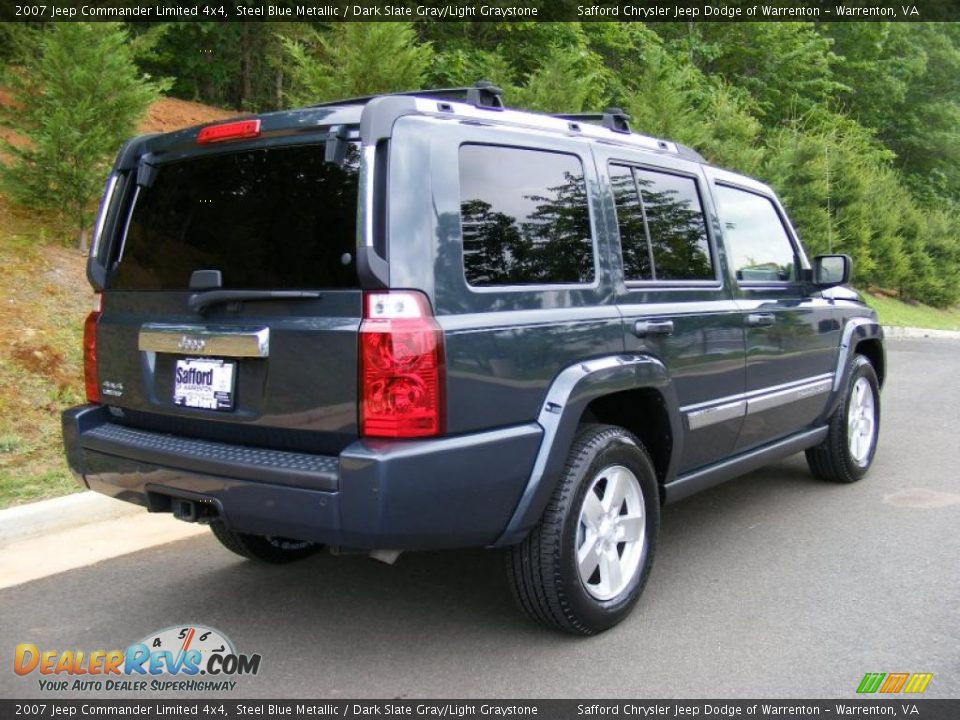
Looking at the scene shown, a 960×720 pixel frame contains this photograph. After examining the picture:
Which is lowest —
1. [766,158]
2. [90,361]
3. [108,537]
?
[108,537]

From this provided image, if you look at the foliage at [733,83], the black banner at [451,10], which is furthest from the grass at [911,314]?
the black banner at [451,10]

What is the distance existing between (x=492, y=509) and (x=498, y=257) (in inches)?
34.8

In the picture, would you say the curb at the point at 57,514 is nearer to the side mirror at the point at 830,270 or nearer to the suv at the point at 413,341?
the suv at the point at 413,341

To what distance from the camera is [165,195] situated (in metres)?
3.41

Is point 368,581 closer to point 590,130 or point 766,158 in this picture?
point 590,130

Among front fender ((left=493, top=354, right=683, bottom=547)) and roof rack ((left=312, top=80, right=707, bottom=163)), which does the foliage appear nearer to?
roof rack ((left=312, top=80, right=707, bottom=163))

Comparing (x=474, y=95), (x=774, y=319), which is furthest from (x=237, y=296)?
(x=774, y=319)

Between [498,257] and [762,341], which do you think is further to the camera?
[762,341]

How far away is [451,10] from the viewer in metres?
15.3

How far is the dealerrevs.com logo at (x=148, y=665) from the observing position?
304 cm

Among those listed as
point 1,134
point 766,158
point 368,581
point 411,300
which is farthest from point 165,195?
point 766,158

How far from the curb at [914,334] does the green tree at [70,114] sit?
1551 cm

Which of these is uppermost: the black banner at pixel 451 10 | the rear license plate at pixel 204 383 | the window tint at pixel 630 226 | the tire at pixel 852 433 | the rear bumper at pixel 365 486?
the black banner at pixel 451 10

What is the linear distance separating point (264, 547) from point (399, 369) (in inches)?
72.4
